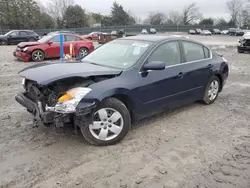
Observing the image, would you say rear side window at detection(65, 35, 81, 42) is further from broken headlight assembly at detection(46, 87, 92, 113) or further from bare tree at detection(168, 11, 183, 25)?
bare tree at detection(168, 11, 183, 25)

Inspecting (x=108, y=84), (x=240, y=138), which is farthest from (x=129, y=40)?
(x=240, y=138)

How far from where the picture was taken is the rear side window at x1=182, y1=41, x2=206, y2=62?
5207 mm

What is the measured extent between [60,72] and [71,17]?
56319 mm

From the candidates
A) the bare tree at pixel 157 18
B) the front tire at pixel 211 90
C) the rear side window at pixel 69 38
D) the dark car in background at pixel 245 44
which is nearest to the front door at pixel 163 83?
the front tire at pixel 211 90

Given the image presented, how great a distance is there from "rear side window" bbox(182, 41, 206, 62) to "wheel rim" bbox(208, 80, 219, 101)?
0.70 metres

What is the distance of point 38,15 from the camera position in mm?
49438

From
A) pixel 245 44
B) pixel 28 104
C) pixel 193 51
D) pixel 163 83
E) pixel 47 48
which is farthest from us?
pixel 245 44

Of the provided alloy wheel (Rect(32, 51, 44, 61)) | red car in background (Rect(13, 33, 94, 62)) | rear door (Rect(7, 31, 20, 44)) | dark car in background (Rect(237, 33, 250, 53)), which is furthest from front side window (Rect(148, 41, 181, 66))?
rear door (Rect(7, 31, 20, 44))

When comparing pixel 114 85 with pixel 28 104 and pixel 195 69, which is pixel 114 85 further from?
pixel 195 69

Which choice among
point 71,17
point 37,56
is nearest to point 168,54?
point 37,56

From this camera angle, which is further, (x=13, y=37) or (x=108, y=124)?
(x=13, y=37)

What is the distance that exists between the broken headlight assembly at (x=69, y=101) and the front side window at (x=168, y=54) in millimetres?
1461

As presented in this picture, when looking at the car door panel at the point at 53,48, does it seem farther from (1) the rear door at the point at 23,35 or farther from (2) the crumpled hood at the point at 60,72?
(1) the rear door at the point at 23,35

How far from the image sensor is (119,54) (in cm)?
476
